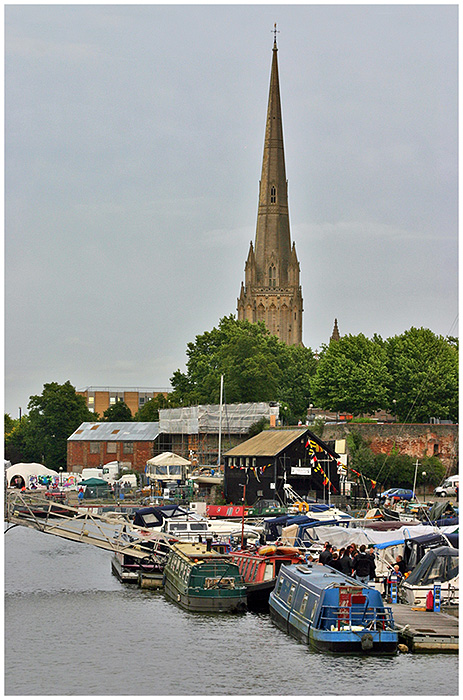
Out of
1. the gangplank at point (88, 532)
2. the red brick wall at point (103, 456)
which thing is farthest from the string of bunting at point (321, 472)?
the red brick wall at point (103, 456)

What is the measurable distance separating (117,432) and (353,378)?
32.8 metres

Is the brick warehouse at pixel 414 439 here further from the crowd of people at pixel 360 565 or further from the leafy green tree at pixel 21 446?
the leafy green tree at pixel 21 446

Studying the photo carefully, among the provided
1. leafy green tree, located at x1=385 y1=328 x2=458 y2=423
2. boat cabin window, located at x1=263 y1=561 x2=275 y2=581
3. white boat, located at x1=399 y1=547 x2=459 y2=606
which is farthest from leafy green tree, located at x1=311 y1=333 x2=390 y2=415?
white boat, located at x1=399 y1=547 x2=459 y2=606

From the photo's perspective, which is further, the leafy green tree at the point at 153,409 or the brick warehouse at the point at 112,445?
the leafy green tree at the point at 153,409

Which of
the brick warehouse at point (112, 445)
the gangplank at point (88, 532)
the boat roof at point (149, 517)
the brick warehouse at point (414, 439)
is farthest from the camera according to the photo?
the brick warehouse at point (112, 445)

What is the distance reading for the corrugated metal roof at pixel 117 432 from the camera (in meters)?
117

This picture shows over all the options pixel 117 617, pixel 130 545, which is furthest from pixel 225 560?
pixel 130 545

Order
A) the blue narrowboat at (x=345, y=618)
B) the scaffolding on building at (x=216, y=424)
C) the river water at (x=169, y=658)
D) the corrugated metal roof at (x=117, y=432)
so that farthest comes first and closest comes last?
the corrugated metal roof at (x=117, y=432), the scaffolding on building at (x=216, y=424), the blue narrowboat at (x=345, y=618), the river water at (x=169, y=658)

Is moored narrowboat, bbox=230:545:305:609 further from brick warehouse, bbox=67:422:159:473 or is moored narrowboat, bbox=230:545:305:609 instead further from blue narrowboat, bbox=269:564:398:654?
brick warehouse, bbox=67:422:159:473

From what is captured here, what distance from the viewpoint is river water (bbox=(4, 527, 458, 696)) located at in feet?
85.7

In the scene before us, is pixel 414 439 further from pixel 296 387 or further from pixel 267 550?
pixel 267 550

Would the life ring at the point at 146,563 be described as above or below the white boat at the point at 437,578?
below

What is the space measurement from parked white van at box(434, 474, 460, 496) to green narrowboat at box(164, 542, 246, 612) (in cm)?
4234

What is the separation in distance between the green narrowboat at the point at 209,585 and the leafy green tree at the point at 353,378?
59.0 meters
